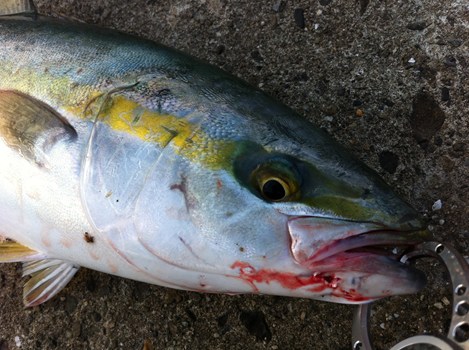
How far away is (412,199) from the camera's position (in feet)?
6.84

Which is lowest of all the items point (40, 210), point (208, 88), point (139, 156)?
Answer: point (40, 210)

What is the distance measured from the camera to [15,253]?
2.12 metres

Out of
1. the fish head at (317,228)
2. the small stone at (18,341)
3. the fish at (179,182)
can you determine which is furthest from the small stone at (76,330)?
the fish head at (317,228)

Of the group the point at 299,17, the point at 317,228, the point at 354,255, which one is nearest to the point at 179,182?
the point at 317,228

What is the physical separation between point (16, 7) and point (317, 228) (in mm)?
2041

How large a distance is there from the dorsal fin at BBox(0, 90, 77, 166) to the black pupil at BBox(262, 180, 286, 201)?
2.45 ft

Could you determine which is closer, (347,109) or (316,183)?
(316,183)

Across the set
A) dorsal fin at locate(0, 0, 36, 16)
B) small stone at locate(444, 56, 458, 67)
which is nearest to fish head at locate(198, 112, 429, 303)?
small stone at locate(444, 56, 458, 67)

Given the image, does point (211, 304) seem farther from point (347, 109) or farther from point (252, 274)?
point (347, 109)

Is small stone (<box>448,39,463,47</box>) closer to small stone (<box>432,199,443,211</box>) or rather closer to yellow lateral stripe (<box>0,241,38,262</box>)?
small stone (<box>432,199,443,211</box>)

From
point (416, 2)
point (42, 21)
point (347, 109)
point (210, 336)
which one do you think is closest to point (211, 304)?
point (210, 336)

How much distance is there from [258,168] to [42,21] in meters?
1.34

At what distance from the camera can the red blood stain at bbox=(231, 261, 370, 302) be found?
4.72 feet

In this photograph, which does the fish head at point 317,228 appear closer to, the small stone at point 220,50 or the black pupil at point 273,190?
the black pupil at point 273,190
